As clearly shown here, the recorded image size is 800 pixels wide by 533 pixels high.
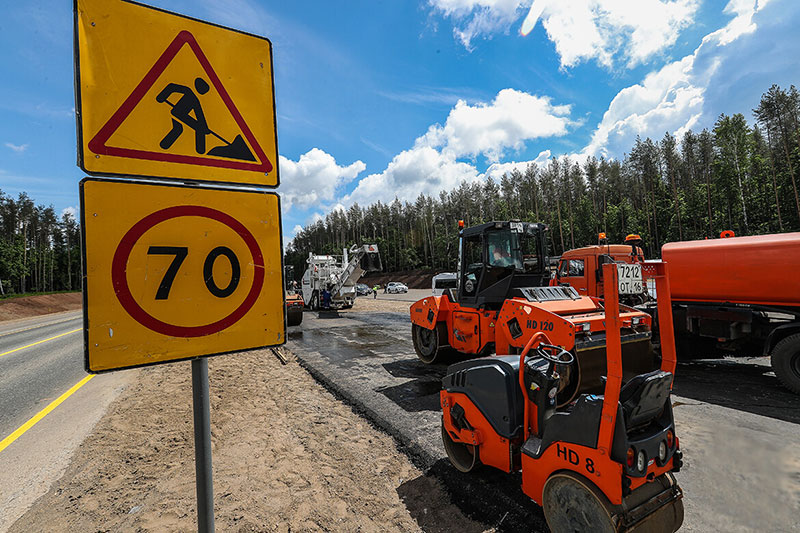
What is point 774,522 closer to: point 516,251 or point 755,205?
point 516,251

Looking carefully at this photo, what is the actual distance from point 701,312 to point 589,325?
3.79 meters

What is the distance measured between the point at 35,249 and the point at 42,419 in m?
79.8

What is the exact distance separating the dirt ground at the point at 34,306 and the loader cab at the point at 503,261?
34.1 m

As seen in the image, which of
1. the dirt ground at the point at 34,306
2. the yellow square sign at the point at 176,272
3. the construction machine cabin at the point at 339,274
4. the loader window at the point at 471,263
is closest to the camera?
the yellow square sign at the point at 176,272

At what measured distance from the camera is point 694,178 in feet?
140

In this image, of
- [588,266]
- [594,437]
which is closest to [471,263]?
[594,437]

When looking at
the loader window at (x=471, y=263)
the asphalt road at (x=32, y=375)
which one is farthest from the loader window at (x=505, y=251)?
the asphalt road at (x=32, y=375)

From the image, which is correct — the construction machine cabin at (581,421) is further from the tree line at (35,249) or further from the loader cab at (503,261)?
the tree line at (35,249)

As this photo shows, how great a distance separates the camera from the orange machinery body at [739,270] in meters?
5.73

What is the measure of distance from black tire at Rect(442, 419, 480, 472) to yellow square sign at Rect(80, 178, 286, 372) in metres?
2.68

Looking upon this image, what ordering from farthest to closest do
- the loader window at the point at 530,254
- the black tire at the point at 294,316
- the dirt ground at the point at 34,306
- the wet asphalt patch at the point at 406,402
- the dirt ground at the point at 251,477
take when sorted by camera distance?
the dirt ground at the point at 34,306 < the black tire at the point at 294,316 < the loader window at the point at 530,254 < the wet asphalt patch at the point at 406,402 < the dirt ground at the point at 251,477

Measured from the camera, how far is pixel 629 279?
7.41 feet

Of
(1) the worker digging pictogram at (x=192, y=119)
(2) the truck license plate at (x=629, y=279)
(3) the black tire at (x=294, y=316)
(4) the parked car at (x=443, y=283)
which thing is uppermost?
(1) the worker digging pictogram at (x=192, y=119)

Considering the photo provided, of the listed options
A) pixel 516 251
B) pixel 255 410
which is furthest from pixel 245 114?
pixel 516 251
